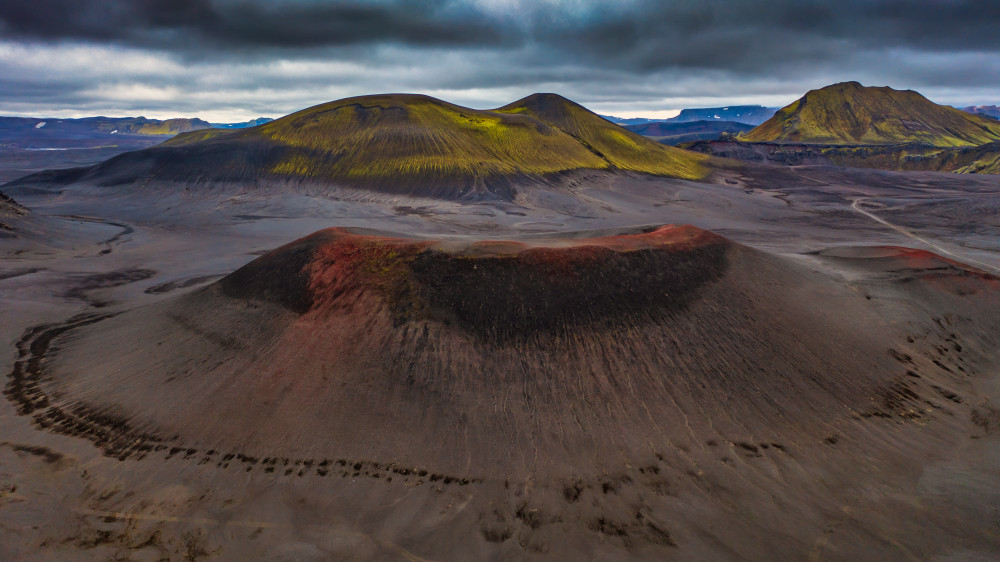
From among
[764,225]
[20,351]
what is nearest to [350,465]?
[20,351]

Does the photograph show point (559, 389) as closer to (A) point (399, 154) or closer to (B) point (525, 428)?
(B) point (525, 428)

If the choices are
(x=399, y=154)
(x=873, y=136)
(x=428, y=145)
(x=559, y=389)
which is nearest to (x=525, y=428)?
(x=559, y=389)

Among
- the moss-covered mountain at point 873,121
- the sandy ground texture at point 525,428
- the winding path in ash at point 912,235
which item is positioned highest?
the moss-covered mountain at point 873,121

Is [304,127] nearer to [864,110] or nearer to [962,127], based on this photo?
[864,110]

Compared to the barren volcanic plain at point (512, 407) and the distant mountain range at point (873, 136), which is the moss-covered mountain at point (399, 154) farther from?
the distant mountain range at point (873, 136)

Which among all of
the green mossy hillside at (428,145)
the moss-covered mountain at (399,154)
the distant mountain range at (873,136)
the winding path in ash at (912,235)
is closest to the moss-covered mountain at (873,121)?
the distant mountain range at (873,136)

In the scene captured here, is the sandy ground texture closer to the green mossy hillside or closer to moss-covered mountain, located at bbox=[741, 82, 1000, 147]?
the green mossy hillside

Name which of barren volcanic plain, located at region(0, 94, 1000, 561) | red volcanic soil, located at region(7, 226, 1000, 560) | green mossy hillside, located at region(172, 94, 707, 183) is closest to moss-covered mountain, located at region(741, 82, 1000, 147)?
green mossy hillside, located at region(172, 94, 707, 183)
